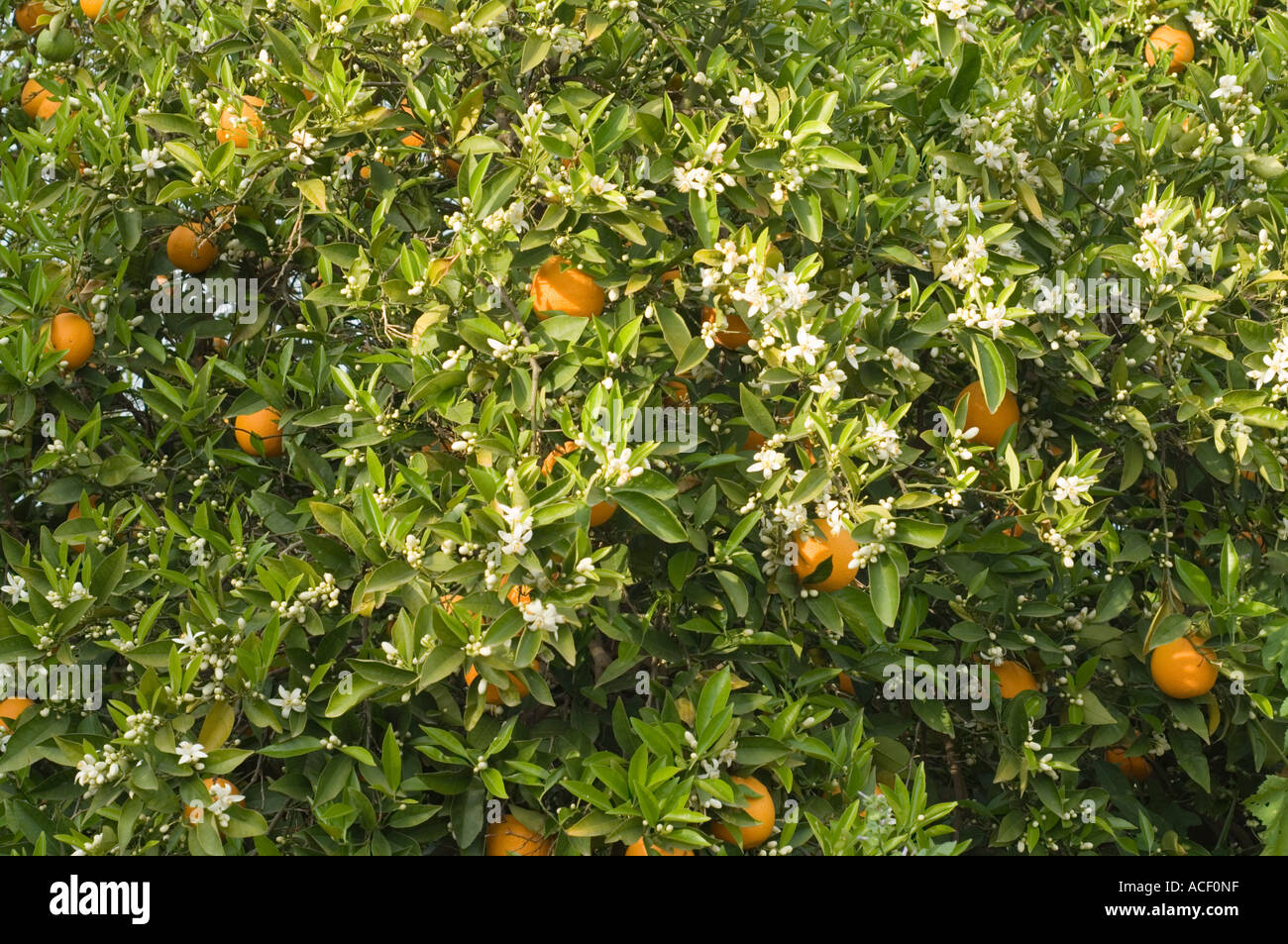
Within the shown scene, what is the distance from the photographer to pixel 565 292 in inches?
87.5

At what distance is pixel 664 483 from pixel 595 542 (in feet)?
1.22

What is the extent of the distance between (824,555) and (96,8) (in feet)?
6.85

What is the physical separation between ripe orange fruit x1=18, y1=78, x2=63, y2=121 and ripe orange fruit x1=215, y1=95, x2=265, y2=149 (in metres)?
0.76

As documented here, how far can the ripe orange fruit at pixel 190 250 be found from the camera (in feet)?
8.47

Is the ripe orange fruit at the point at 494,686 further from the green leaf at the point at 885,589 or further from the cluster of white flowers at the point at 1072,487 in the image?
the cluster of white flowers at the point at 1072,487

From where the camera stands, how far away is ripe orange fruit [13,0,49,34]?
3.17 m

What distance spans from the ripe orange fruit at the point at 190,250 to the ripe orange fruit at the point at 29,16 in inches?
37.7

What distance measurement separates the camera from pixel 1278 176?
2664mm

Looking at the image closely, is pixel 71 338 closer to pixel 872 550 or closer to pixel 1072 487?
pixel 872 550

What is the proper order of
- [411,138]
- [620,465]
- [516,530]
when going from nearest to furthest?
[516,530], [620,465], [411,138]

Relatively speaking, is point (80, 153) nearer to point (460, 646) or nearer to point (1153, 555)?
point (460, 646)

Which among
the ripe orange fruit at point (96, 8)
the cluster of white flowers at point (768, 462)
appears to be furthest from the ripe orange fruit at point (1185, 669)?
the ripe orange fruit at point (96, 8)

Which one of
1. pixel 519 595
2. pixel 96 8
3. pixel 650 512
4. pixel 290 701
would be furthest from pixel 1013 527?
pixel 96 8
